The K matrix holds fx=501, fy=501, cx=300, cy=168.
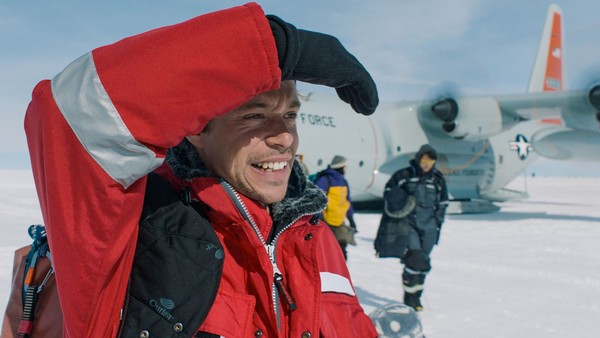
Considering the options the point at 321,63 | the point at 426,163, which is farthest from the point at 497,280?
the point at 321,63

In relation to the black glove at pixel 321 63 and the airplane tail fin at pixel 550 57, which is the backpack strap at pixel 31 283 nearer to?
the black glove at pixel 321 63

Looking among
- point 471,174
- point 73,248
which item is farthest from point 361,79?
point 471,174

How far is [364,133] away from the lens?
1195cm

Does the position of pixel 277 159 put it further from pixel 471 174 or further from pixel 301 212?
pixel 471 174

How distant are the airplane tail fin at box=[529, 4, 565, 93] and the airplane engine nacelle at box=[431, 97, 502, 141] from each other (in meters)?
6.86

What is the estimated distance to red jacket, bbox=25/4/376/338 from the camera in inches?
30.6

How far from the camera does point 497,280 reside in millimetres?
5938

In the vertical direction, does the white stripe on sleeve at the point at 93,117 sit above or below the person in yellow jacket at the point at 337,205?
above

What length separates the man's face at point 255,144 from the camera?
1153mm

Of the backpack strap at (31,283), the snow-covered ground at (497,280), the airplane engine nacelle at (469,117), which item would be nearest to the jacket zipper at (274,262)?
the backpack strap at (31,283)

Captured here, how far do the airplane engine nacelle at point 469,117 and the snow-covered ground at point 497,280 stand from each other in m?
3.73

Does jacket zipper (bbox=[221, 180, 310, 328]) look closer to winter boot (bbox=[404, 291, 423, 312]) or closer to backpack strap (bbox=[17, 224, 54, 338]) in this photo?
backpack strap (bbox=[17, 224, 54, 338])

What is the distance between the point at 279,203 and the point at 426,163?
4.09 m

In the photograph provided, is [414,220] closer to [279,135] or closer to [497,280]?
[497,280]
